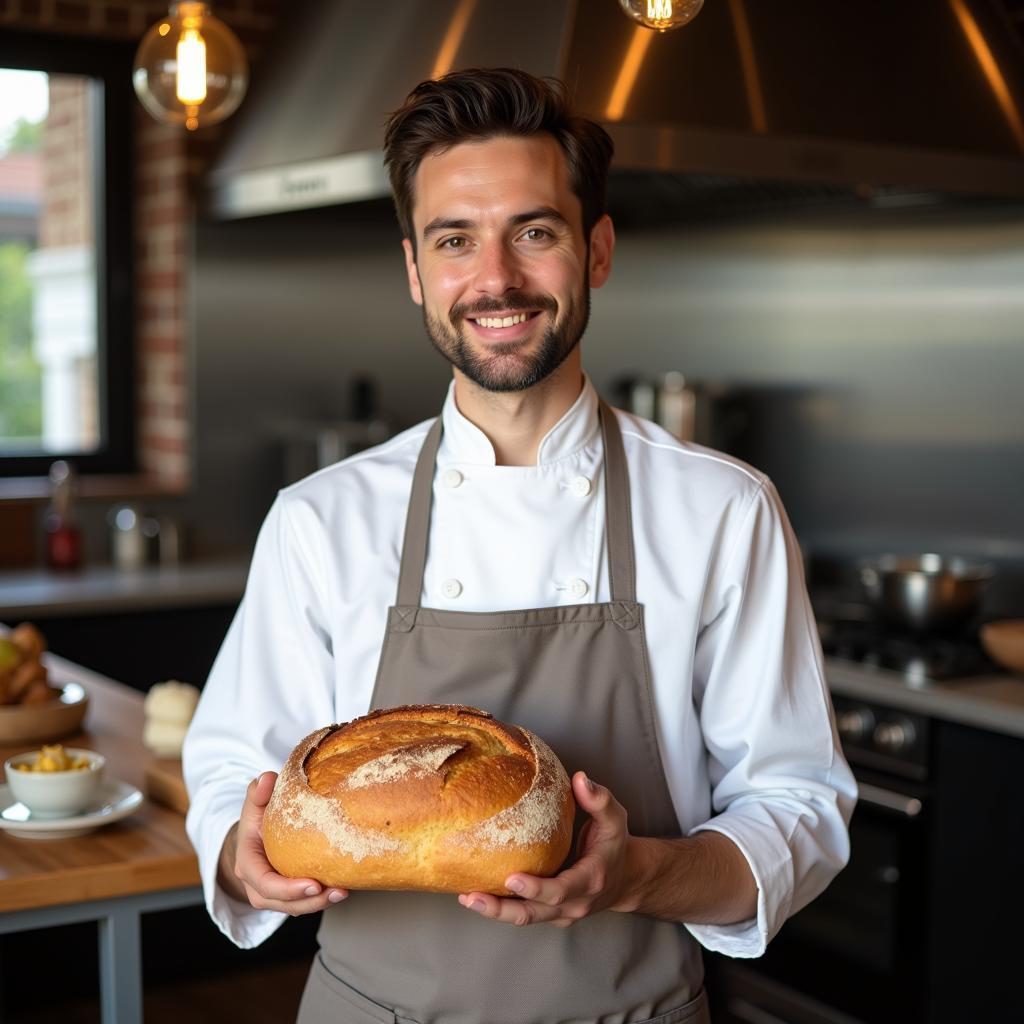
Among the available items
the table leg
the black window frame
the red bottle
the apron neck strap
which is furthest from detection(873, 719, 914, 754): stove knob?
the black window frame

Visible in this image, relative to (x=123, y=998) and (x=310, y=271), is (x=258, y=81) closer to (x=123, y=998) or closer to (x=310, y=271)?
(x=310, y=271)

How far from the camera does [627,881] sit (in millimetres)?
1273

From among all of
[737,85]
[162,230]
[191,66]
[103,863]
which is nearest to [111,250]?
[162,230]

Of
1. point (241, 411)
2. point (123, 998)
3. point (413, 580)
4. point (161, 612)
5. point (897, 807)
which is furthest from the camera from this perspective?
point (241, 411)

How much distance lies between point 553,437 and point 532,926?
0.50 metres

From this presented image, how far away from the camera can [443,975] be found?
4.60 feet

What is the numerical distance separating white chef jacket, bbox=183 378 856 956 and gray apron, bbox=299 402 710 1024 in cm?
3

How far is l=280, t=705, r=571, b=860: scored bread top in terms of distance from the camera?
1.20 meters

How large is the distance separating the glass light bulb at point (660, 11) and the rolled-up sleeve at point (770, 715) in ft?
1.95

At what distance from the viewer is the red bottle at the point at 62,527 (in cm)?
379

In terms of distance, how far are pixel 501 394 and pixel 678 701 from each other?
1.20 ft


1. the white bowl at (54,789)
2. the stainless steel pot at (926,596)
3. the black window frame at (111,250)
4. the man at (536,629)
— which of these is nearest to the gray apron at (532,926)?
the man at (536,629)

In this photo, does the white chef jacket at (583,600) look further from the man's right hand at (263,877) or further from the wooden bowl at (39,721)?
the wooden bowl at (39,721)

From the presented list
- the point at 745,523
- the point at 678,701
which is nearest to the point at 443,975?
the point at 678,701
